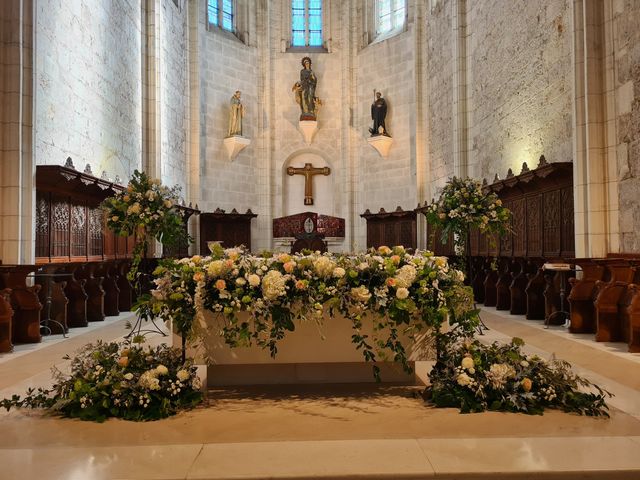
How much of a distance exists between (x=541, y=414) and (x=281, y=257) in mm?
2070

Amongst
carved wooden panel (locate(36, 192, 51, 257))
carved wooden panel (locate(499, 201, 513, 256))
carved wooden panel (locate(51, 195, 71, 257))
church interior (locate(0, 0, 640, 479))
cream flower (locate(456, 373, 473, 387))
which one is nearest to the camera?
church interior (locate(0, 0, 640, 479))

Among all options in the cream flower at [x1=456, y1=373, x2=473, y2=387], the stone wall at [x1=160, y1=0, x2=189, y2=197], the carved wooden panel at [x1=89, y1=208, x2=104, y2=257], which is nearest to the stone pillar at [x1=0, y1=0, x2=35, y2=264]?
the carved wooden panel at [x1=89, y1=208, x2=104, y2=257]

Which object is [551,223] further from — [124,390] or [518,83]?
[124,390]

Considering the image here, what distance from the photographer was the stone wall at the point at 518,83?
953cm

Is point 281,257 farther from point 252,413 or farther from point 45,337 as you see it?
point 45,337

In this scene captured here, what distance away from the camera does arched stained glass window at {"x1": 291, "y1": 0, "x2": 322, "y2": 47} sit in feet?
66.8

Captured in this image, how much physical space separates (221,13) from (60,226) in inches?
509

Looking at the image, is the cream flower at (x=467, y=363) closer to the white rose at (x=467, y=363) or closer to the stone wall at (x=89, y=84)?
the white rose at (x=467, y=363)

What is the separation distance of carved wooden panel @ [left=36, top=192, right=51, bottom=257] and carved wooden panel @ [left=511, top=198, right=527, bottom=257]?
7.93 meters

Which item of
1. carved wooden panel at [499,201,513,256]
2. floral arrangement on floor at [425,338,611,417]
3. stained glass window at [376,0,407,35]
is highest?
stained glass window at [376,0,407,35]

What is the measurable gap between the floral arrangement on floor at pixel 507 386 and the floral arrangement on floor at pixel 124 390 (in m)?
1.77

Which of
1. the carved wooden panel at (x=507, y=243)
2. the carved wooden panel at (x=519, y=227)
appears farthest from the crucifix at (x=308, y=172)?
the carved wooden panel at (x=519, y=227)

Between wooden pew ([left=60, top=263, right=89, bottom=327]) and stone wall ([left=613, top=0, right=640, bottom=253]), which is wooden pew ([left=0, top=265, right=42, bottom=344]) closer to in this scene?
wooden pew ([left=60, top=263, right=89, bottom=327])

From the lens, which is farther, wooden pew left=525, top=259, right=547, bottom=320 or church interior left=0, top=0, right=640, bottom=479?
wooden pew left=525, top=259, right=547, bottom=320
